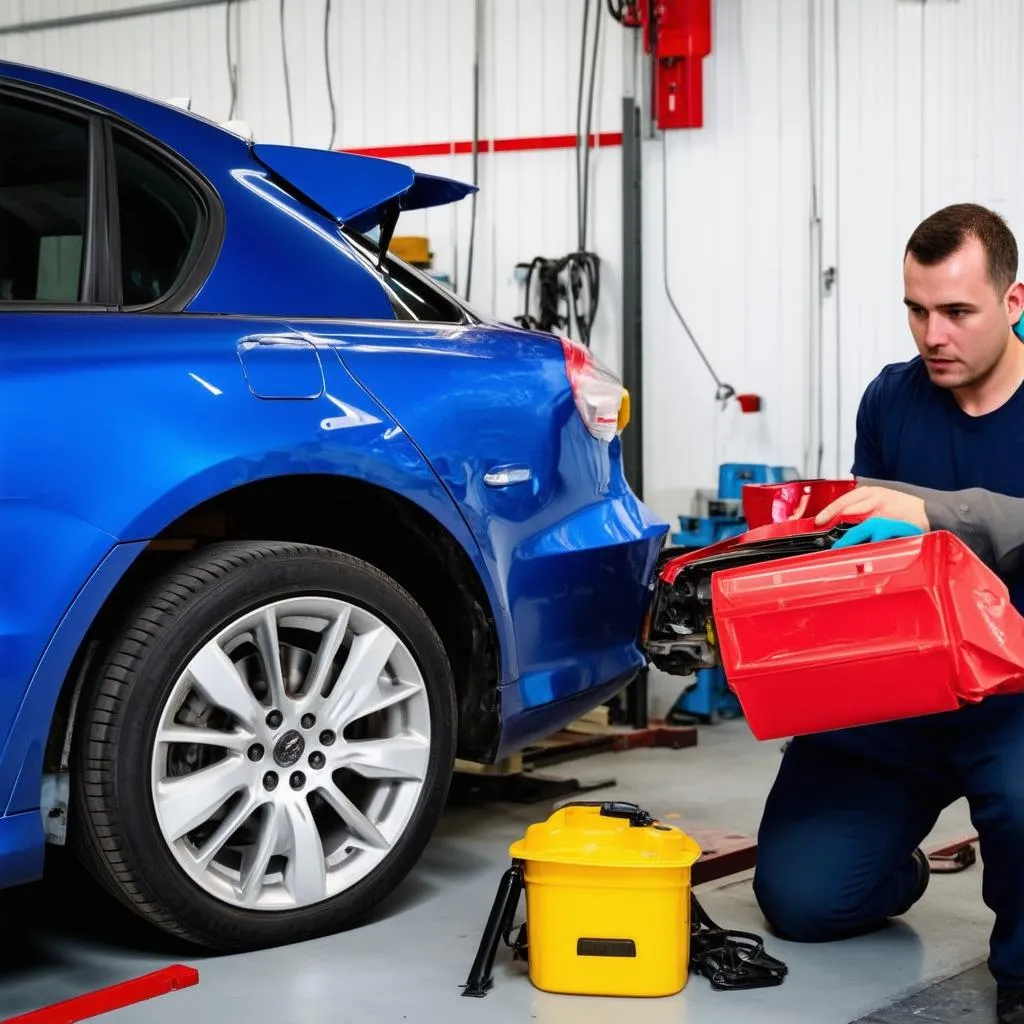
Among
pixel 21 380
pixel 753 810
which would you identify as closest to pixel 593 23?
pixel 753 810

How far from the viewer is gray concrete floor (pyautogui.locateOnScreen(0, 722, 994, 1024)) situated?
233 cm

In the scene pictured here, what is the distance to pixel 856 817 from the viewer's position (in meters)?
2.66

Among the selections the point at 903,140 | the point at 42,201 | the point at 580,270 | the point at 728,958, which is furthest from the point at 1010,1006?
the point at 580,270

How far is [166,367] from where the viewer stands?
2340mm

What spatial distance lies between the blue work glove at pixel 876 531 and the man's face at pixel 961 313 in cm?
37

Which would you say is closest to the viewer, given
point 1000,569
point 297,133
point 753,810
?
point 1000,569

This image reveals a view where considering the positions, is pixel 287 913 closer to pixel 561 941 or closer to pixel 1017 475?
pixel 561 941

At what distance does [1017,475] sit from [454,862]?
4.86ft

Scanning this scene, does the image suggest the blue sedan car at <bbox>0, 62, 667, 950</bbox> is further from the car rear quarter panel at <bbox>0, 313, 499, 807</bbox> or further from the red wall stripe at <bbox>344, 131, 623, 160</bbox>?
the red wall stripe at <bbox>344, 131, 623, 160</bbox>

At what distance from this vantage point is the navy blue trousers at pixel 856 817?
8.46ft

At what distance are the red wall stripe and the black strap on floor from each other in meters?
4.12

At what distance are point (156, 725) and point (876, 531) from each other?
1.20 meters

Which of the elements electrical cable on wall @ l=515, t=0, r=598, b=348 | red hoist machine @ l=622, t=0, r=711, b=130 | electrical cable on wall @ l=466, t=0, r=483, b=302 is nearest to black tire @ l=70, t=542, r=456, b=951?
electrical cable on wall @ l=515, t=0, r=598, b=348

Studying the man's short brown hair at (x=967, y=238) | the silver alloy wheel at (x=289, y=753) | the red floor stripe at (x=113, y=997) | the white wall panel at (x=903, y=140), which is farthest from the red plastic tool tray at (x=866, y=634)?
the white wall panel at (x=903, y=140)
